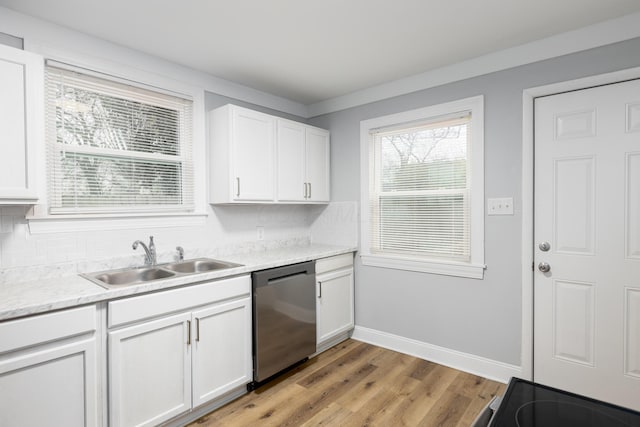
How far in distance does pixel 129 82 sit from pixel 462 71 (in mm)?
2527

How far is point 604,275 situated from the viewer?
88.1 inches

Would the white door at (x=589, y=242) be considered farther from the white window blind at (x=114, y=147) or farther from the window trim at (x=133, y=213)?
the white window blind at (x=114, y=147)

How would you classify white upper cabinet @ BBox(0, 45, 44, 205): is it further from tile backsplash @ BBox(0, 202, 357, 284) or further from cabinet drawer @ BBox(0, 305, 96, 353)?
cabinet drawer @ BBox(0, 305, 96, 353)

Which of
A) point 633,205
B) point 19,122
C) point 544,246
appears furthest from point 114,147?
point 633,205

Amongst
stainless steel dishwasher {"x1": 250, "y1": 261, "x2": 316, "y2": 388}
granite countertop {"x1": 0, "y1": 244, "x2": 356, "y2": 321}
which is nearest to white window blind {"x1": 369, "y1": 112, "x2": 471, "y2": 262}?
stainless steel dishwasher {"x1": 250, "y1": 261, "x2": 316, "y2": 388}

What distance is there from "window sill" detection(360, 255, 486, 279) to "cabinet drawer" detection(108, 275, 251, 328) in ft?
4.49

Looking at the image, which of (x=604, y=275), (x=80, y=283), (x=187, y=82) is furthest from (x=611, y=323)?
(x=187, y=82)

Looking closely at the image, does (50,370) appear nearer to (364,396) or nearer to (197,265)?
(197,265)

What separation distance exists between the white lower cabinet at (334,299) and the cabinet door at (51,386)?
1719mm

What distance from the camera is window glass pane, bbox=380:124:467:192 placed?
2.86m

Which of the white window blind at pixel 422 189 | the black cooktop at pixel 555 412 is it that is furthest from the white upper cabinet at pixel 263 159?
the black cooktop at pixel 555 412

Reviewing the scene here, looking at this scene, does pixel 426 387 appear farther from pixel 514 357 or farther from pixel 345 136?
pixel 345 136

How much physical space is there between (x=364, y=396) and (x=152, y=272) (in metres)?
1.72

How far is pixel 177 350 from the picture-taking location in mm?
2023
